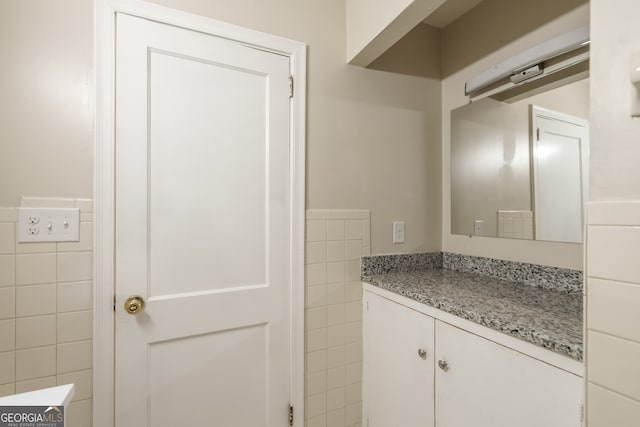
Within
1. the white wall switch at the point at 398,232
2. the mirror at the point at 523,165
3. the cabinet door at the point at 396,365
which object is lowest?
the cabinet door at the point at 396,365

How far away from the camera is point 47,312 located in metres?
1.03

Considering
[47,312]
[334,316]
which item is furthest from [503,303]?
[47,312]

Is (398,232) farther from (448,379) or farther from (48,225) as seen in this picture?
(48,225)

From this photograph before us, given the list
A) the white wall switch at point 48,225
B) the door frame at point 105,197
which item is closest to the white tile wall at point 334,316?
the door frame at point 105,197

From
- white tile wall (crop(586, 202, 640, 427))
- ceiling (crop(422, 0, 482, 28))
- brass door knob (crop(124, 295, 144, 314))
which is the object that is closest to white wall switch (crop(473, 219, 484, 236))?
white tile wall (crop(586, 202, 640, 427))

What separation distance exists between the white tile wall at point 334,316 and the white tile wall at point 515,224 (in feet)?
2.10

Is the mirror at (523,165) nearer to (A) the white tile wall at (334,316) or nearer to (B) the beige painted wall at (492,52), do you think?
(B) the beige painted wall at (492,52)

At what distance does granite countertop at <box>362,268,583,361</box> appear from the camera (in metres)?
0.80

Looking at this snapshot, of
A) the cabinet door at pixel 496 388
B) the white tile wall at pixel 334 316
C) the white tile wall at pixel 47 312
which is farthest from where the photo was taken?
the white tile wall at pixel 334 316

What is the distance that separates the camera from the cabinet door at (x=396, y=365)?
1.16 meters

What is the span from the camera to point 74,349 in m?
1.06

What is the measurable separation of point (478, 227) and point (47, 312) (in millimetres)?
1841

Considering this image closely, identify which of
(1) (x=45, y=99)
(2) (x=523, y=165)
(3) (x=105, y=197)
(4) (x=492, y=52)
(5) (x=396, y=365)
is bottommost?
(5) (x=396, y=365)

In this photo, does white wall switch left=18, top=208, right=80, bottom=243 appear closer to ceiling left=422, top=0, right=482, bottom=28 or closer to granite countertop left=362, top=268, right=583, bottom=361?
granite countertop left=362, top=268, right=583, bottom=361
